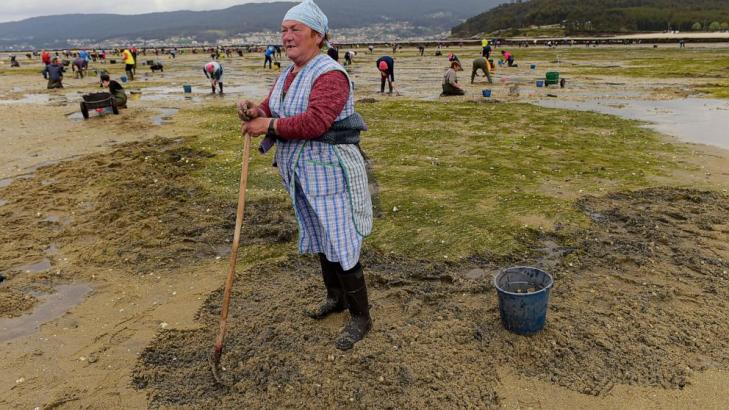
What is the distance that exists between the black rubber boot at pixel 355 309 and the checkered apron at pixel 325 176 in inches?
6.7

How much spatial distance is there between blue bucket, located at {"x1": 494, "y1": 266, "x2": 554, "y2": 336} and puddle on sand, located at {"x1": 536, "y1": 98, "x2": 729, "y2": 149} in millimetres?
8871

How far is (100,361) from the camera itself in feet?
12.5

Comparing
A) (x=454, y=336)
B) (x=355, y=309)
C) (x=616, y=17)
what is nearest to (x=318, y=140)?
(x=355, y=309)

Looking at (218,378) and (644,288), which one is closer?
(218,378)

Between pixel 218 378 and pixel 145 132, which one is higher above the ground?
pixel 145 132

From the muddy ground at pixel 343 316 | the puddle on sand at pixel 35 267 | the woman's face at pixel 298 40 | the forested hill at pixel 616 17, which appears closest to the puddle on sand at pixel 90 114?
the muddy ground at pixel 343 316

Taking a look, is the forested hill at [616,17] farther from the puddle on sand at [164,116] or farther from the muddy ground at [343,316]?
the muddy ground at [343,316]

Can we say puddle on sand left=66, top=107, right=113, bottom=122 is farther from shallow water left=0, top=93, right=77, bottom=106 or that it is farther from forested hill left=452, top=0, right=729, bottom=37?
forested hill left=452, top=0, right=729, bottom=37

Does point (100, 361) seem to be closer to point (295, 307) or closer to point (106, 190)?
point (295, 307)

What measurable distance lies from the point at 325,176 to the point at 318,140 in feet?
0.84

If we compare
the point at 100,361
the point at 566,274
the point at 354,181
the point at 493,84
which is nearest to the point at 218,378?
the point at 100,361

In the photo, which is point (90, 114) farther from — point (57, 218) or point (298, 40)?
point (298, 40)

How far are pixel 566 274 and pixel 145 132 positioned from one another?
1173 centimetres

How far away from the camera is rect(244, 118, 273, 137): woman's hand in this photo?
3.23 metres
